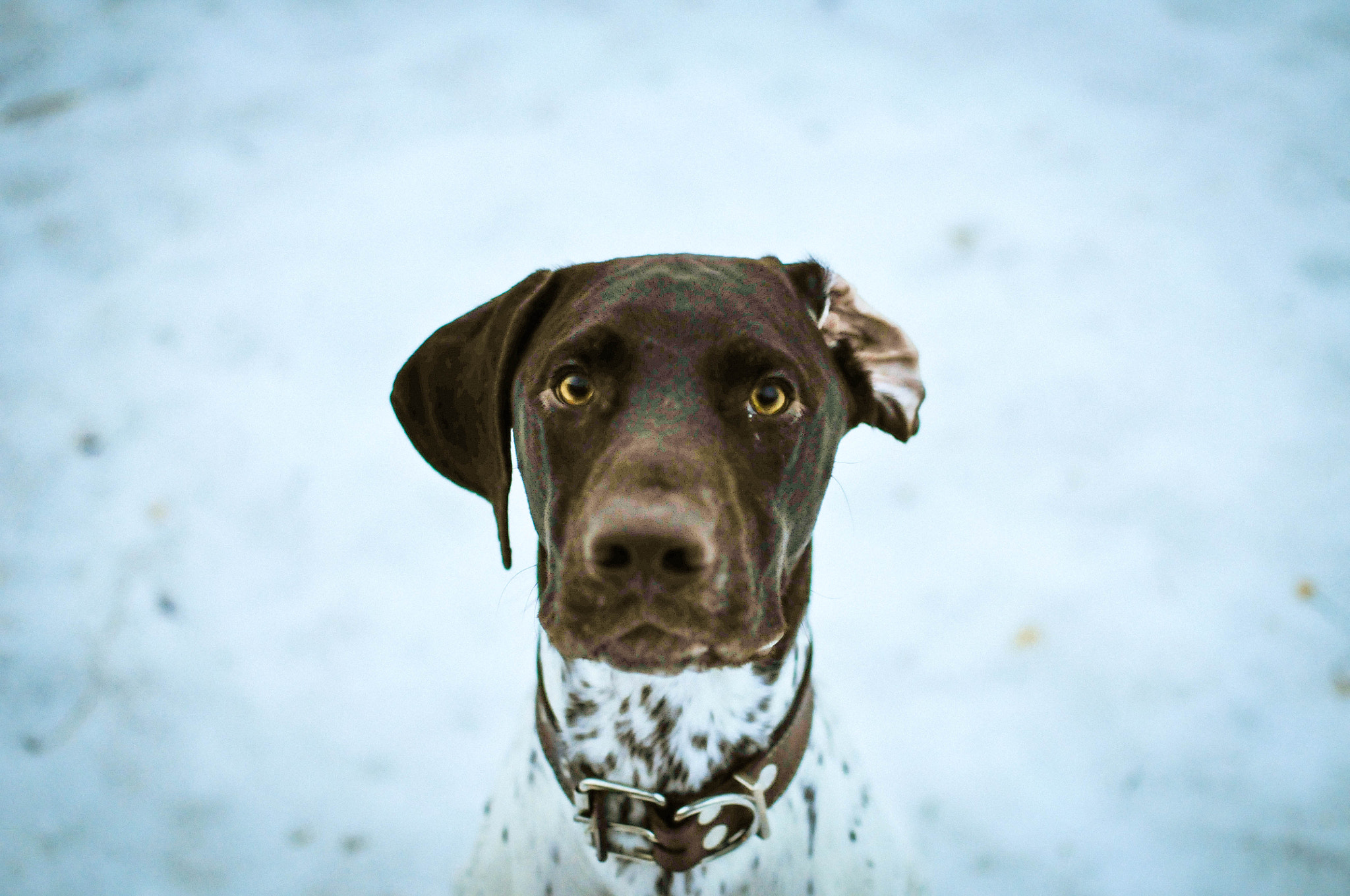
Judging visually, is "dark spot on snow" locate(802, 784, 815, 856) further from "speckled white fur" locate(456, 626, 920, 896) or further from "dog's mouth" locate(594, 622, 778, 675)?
"dog's mouth" locate(594, 622, 778, 675)

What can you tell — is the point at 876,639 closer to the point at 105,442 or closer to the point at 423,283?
the point at 423,283

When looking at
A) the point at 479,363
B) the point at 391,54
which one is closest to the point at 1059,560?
the point at 479,363

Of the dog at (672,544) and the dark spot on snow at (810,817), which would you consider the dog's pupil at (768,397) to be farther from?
the dark spot on snow at (810,817)

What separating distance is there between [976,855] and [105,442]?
3.62 meters

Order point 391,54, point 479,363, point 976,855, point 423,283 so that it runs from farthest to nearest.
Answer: point 391,54 → point 423,283 → point 976,855 → point 479,363

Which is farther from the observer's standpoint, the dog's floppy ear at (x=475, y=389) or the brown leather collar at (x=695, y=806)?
the dog's floppy ear at (x=475, y=389)

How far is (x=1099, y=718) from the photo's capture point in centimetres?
291

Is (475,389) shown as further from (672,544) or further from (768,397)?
(672,544)

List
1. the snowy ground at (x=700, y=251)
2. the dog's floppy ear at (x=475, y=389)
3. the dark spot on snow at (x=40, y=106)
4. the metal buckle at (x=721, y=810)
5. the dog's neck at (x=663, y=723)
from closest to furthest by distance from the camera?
1. the metal buckle at (x=721, y=810)
2. the dog's neck at (x=663, y=723)
3. the dog's floppy ear at (x=475, y=389)
4. the snowy ground at (x=700, y=251)
5. the dark spot on snow at (x=40, y=106)

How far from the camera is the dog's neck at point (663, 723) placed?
5.49 feet

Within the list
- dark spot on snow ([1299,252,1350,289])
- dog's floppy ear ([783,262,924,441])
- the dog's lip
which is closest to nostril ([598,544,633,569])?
the dog's lip

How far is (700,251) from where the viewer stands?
3670 millimetres

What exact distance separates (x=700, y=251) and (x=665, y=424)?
237 centimetres

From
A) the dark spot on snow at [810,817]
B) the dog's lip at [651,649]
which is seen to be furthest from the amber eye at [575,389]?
the dark spot on snow at [810,817]
